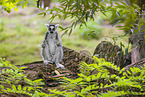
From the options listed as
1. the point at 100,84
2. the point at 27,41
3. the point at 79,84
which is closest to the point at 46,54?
the point at 100,84

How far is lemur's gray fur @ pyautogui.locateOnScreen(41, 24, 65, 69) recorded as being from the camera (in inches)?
102

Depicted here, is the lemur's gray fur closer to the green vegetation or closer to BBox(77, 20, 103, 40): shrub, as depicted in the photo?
BBox(77, 20, 103, 40): shrub

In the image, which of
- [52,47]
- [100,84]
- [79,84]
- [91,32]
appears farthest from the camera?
[52,47]

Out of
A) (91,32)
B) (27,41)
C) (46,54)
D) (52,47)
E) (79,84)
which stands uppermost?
(91,32)

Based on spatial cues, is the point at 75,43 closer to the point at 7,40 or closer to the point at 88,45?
the point at 88,45

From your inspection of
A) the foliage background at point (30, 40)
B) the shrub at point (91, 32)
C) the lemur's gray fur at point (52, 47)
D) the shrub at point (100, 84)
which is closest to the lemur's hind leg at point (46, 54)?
the lemur's gray fur at point (52, 47)

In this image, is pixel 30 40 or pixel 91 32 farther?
pixel 30 40

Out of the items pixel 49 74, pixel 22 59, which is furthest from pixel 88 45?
pixel 49 74

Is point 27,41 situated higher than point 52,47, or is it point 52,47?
point 52,47

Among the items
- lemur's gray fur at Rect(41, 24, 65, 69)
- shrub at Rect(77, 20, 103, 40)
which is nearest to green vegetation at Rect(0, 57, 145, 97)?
shrub at Rect(77, 20, 103, 40)

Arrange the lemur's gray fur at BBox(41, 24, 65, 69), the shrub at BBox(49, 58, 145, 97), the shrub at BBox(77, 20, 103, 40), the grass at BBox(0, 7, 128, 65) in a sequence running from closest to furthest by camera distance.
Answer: the shrub at BBox(49, 58, 145, 97) < the shrub at BBox(77, 20, 103, 40) < the lemur's gray fur at BBox(41, 24, 65, 69) < the grass at BBox(0, 7, 128, 65)

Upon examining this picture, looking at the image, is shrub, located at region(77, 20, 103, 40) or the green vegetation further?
shrub, located at region(77, 20, 103, 40)

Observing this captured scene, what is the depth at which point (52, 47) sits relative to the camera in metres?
2.69

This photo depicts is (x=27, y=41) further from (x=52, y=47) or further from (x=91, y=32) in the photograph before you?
(x=91, y=32)
